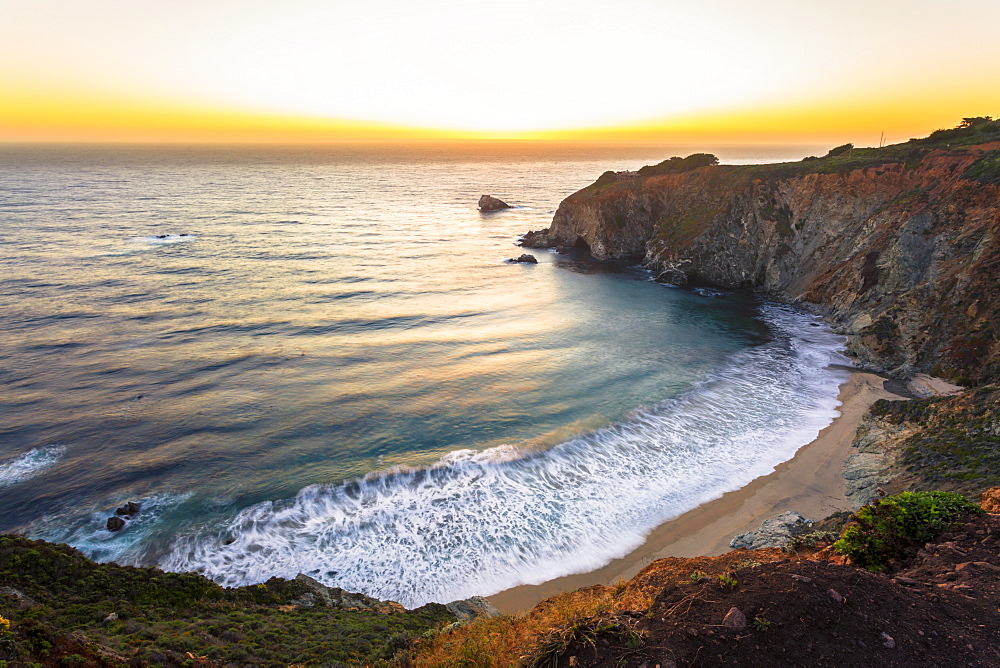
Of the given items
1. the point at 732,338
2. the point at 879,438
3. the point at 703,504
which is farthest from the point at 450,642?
the point at 732,338

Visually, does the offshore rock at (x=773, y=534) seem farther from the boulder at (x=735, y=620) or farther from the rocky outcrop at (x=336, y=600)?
the rocky outcrop at (x=336, y=600)

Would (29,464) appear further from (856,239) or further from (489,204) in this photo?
(489,204)

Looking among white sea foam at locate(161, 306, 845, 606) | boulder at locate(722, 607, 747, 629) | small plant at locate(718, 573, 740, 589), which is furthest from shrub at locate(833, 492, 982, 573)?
white sea foam at locate(161, 306, 845, 606)

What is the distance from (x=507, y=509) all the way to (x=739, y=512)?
31.9 feet

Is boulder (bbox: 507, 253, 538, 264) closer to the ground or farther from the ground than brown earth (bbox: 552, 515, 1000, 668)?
closer to the ground

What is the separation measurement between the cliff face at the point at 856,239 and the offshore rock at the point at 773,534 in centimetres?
1988

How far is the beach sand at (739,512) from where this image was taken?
16.7 metres

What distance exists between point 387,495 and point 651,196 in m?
58.0

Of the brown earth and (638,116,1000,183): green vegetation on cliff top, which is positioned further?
(638,116,1000,183): green vegetation on cliff top

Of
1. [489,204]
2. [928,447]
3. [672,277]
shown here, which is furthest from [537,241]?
[928,447]

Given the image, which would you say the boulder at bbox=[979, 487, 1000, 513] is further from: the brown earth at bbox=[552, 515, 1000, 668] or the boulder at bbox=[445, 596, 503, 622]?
the boulder at bbox=[445, 596, 503, 622]

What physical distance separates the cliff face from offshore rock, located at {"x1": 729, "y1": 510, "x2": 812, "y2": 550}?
65.2ft

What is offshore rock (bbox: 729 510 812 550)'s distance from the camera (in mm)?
14516

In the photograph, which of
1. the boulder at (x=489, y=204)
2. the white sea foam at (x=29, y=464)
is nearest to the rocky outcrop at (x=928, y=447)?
the white sea foam at (x=29, y=464)
